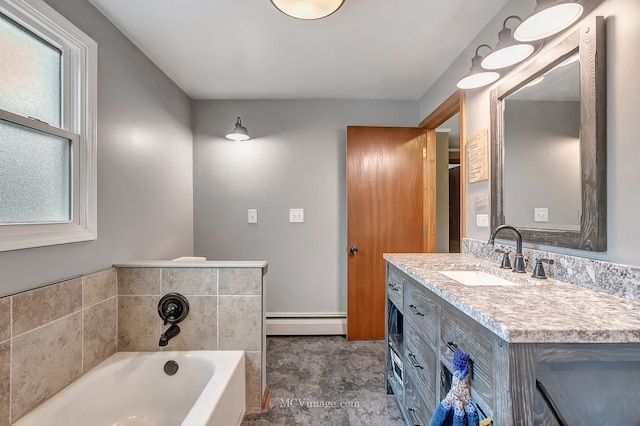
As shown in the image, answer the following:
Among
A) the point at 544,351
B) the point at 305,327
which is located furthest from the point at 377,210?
the point at 544,351

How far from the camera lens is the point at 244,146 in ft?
8.80

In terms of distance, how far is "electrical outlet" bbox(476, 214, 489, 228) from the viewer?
1.69 metres

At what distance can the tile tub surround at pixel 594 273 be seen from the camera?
0.89 metres

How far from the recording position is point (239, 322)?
1.62m

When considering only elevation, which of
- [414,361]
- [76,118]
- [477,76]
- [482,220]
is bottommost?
[414,361]

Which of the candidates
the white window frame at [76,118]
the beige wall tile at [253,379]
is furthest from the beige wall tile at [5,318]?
the beige wall tile at [253,379]

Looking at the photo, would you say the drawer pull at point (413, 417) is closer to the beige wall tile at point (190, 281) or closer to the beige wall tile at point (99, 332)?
the beige wall tile at point (190, 281)

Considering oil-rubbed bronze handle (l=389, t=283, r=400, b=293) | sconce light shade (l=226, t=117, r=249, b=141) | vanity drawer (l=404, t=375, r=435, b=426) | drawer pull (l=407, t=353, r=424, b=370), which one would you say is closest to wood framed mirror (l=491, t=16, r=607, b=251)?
oil-rubbed bronze handle (l=389, t=283, r=400, b=293)

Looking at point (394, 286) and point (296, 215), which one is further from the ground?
point (296, 215)

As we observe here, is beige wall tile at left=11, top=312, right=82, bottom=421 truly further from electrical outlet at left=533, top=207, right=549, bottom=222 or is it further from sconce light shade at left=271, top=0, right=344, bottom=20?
electrical outlet at left=533, top=207, right=549, bottom=222

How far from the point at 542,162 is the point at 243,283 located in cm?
167

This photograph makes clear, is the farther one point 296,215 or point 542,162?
point 296,215

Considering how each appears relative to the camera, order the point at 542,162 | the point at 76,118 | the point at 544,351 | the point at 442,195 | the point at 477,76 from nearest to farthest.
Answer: the point at 544,351 < the point at 542,162 < the point at 76,118 < the point at 477,76 < the point at 442,195

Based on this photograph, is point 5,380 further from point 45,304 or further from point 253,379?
point 253,379
